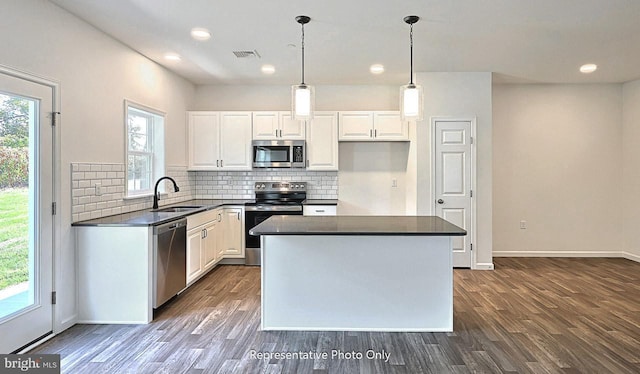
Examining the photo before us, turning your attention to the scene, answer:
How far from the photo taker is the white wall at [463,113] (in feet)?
17.0

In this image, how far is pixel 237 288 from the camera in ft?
14.4

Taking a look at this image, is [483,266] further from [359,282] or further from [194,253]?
[194,253]

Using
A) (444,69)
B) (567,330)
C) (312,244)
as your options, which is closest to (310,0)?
(312,244)

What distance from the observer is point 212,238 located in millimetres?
4938

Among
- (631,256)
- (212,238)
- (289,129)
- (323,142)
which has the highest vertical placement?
(289,129)

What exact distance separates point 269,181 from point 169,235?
2471mm

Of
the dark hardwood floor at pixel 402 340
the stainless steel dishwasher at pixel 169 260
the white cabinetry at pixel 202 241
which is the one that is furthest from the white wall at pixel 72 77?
the white cabinetry at pixel 202 241

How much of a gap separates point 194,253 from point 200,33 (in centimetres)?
226

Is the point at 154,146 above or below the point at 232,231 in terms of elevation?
above

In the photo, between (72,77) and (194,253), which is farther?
(194,253)

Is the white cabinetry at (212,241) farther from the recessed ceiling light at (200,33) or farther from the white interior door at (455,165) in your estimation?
the white interior door at (455,165)

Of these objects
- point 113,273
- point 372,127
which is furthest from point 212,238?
point 372,127

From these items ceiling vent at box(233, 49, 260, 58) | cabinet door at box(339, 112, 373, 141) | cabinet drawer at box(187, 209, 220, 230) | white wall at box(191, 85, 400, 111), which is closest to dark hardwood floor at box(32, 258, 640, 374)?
cabinet drawer at box(187, 209, 220, 230)

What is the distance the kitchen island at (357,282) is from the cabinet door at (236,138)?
107 inches
